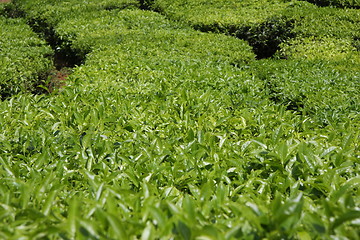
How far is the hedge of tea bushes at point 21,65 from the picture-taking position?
262 inches

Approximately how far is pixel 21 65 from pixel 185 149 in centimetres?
618

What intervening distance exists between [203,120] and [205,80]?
70.6 inches

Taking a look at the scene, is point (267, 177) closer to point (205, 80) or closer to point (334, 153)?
point (334, 153)

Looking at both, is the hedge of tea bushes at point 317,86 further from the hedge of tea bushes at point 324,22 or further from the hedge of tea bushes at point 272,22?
the hedge of tea bushes at point 272,22

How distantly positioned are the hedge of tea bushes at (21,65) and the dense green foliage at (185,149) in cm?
→ 151

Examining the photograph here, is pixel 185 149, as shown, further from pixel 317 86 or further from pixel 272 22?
pixel 272 22

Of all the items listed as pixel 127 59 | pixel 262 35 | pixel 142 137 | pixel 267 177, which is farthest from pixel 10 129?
pixel 262 35

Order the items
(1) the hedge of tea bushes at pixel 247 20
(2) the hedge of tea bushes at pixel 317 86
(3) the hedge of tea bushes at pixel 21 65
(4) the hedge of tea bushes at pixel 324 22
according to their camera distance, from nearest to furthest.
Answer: (2) the hedge of tea bushes at pixel 317 86 → (3) the hedge of tea bushes at pixel 21 65 → (4) the hedge of tea bushes at pixel 324 22 → (1) the hedge of tea bushes at pixel 247 20

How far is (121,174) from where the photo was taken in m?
2.23

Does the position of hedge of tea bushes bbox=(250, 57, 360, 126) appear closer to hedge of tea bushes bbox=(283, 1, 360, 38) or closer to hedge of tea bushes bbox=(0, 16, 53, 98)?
hedge of tea bushes bbox=(283, 1, 360, 38)

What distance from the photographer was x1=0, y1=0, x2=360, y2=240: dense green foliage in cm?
145

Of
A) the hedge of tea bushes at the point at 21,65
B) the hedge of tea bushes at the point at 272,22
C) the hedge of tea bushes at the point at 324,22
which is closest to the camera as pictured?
the hedge of tea bushes at the point at 21,65

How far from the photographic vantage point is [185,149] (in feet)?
8.65

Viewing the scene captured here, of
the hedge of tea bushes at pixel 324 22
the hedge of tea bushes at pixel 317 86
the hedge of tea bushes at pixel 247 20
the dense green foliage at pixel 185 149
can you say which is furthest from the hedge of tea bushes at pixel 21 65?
the hedge of tea bushes at pixel 324 22
